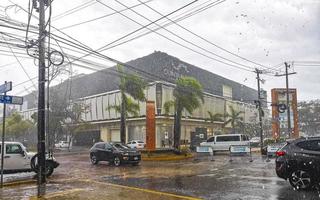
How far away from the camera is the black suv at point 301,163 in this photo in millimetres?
11062

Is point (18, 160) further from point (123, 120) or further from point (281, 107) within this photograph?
point (281, 107)

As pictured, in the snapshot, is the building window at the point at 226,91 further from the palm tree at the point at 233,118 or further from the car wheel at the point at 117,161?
the car wheel at the point at 117,161

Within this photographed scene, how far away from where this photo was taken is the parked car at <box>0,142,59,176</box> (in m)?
16.2

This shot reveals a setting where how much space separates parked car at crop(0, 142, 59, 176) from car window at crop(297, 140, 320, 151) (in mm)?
11160

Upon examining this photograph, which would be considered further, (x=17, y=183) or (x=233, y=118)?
(x=233, y=118)

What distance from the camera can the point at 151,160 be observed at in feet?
95.6

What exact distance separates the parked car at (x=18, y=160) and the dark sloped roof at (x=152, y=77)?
27.3 meters

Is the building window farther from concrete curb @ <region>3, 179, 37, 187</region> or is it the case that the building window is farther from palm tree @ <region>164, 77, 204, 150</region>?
concrete curb @ <region>3, 179, 37, 187</region>

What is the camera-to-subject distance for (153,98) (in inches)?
1966

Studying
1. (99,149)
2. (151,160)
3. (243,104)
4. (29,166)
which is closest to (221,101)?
(243,104)

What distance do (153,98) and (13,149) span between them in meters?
34.0

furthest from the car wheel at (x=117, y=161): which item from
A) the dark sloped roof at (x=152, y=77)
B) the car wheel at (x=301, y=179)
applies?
the dark sloped roof at (x=152, y=77)

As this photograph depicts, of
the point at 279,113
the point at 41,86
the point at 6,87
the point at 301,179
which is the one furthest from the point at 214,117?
the point at 6,87

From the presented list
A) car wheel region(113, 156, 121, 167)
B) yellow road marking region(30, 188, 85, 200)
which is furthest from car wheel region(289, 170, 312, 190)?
car wheel region(113, 156, 121, 167)
